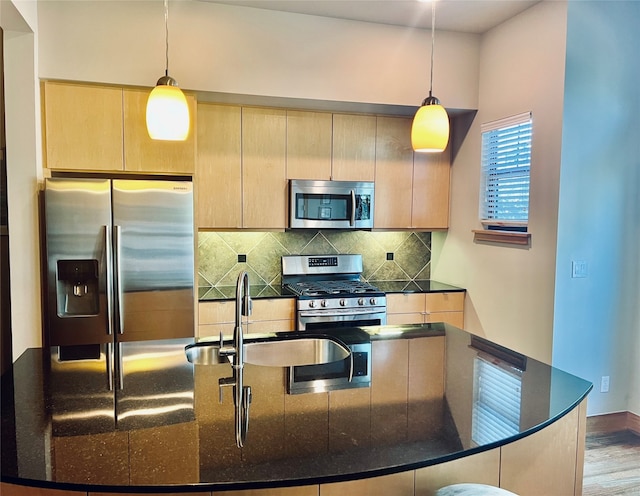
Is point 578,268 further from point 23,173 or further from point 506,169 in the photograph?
point 23,173

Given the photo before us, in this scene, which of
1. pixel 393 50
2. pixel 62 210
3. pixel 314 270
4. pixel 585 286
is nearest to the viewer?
pixel 62 210

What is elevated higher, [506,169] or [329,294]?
[506,169]

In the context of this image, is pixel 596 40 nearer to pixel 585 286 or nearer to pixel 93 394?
pixel 585 286

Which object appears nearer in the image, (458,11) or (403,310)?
(458,11)

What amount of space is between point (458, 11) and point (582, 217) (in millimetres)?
1703

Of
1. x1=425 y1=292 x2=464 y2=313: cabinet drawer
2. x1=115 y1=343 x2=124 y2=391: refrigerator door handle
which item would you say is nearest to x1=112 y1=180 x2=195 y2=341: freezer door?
x1=115 y1=343 x2=124 y2=391: refrigerator door handle

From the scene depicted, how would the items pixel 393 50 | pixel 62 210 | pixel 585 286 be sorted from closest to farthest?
pixel 62 210, pixel 585 286, pixel 393 50

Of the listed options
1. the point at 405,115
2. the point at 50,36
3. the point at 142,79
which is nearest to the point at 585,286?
the point at 405,115

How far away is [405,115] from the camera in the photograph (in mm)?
3973

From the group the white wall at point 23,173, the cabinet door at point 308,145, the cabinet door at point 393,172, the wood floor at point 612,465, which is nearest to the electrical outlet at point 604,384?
the wood floor at point 612,465

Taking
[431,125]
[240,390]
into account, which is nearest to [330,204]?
[431,125]

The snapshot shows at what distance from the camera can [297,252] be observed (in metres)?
4.12

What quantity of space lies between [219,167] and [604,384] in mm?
3210

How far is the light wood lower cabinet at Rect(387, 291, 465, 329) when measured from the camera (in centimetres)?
383
